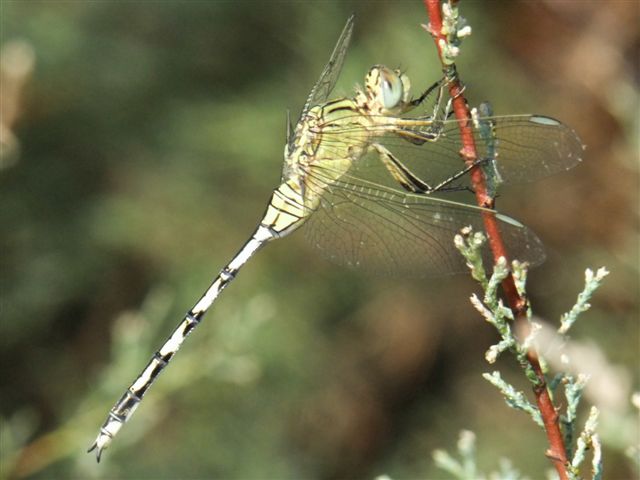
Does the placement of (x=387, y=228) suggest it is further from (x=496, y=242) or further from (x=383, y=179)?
(x=496, y=242)

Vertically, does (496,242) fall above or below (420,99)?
below

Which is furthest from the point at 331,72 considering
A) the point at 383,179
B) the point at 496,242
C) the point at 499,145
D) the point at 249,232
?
the point at 249,232

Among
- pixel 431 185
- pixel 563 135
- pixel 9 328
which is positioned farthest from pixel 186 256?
pixel 563 135

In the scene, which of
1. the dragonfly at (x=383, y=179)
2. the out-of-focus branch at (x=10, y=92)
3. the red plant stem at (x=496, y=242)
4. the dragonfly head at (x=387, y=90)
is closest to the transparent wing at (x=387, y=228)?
the dragonfly at (x=383, y=179)

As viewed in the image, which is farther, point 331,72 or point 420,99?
point 331,72

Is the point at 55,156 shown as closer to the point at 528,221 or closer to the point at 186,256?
the point at 186,256

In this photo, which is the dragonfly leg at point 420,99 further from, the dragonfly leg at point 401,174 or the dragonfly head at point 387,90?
the dragonfly leg at point 401,174
